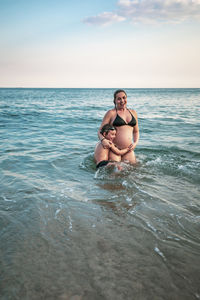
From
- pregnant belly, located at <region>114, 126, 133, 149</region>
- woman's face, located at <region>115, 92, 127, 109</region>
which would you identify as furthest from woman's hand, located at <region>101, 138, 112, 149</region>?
woman's face, located at <region>115, 92, 127, 109</region>

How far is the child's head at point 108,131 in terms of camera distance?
5.14 m

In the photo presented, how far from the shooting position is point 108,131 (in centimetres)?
515

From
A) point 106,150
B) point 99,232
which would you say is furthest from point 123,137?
point 99,232

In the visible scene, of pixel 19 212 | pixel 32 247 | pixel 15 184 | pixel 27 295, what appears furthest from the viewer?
pixel 15 184

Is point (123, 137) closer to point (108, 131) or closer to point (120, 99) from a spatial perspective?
point (108, 131)

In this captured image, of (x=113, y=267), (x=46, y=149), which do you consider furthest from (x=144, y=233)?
(x=46, y=149)

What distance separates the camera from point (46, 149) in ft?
23.7

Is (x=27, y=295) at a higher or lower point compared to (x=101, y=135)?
lower

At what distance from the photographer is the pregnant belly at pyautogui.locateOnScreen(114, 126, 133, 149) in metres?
5.42

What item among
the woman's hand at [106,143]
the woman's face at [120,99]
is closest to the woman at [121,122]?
the woman's face at [120,99]

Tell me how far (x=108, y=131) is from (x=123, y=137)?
0.49m

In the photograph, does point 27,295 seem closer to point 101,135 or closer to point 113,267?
point 113,267

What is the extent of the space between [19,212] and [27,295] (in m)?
1.44

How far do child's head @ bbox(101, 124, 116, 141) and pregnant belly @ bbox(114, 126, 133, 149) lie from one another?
241mm
